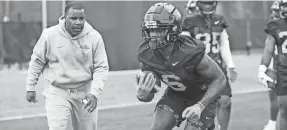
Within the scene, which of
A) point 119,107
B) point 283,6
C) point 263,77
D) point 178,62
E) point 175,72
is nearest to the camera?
point 178,62

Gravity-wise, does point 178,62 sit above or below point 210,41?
above

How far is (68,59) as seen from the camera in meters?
6.57

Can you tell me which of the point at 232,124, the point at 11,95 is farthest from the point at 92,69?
the point at 11,95

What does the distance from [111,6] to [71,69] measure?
10.4m

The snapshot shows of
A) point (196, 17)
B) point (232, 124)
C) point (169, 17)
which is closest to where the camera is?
point (169, 17)

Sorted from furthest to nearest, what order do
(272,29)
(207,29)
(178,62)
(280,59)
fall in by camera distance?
(207,29)
(280,59)
(272,29)
(178,62)

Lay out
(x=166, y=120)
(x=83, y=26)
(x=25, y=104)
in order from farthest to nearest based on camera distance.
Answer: (x=25, y=104) < (x=83, y=26) < (x=166, y=120)

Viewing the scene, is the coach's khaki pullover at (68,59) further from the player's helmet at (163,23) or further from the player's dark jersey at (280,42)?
the player's dark jersey at (280,42)

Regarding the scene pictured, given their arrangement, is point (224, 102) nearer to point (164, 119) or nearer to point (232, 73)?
point (232, 73)

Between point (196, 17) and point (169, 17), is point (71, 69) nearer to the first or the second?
point (169, 17)

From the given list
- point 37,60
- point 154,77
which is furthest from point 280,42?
point 37,60

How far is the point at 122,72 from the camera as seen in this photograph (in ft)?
55.1

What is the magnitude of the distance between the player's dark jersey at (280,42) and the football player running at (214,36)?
3.25 feet

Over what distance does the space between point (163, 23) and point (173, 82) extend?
674mm
